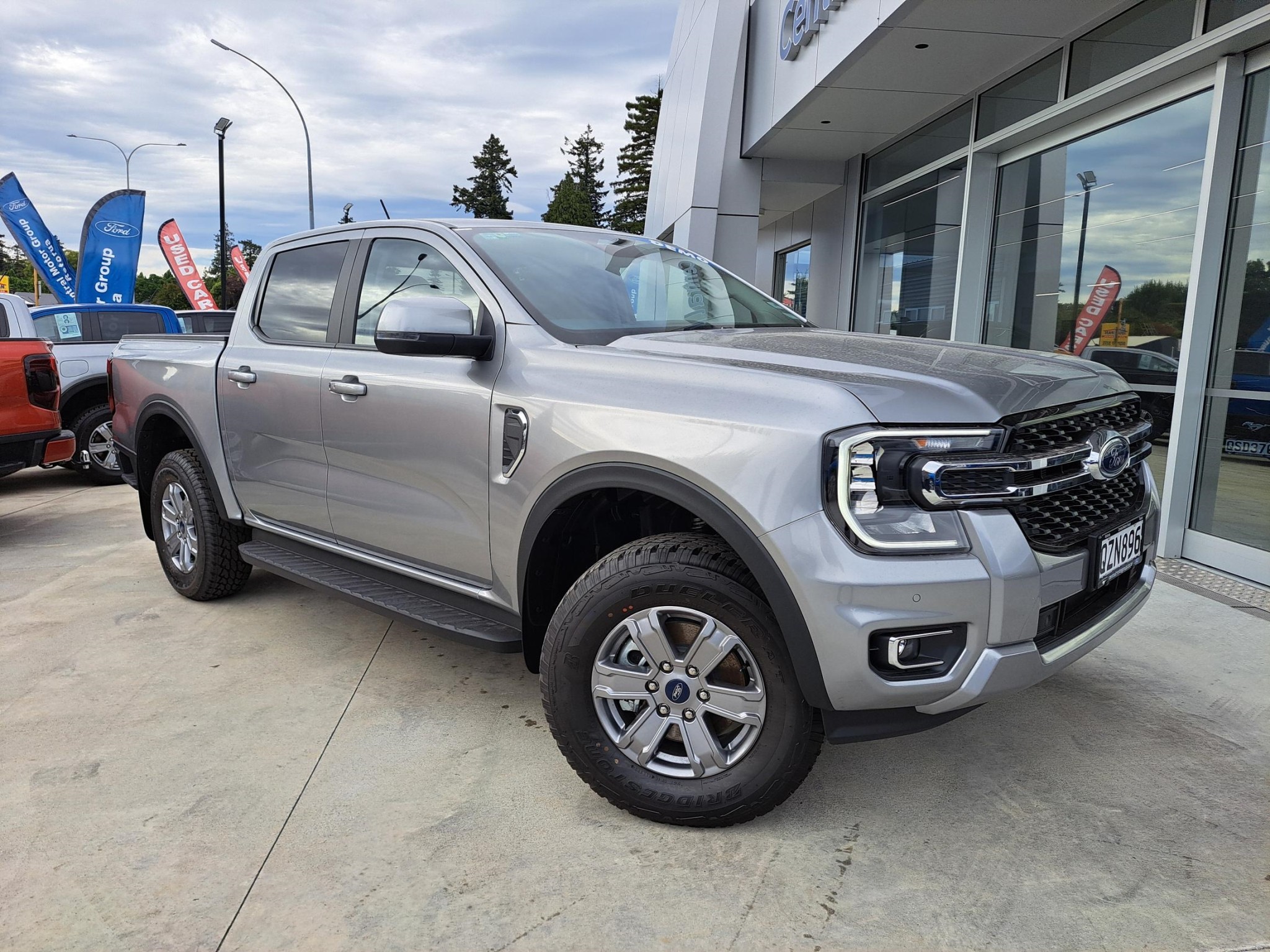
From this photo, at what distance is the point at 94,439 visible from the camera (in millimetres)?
8359

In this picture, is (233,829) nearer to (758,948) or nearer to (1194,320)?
(758,948)

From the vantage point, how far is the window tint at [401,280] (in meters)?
3.21

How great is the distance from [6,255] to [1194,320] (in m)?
125

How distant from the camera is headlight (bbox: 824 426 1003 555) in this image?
6.90ft

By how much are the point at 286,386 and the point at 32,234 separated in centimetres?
2091

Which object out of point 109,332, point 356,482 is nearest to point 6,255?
point 109,332

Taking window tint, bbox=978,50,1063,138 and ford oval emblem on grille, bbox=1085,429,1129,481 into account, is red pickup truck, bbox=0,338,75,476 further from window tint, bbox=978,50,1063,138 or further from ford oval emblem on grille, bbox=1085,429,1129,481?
window tint, bbox=978,50,1063,138

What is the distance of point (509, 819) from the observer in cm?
260

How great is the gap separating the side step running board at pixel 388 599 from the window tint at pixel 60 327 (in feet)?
19.1

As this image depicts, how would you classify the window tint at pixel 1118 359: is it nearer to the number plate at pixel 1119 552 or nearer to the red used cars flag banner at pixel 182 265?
the number plate at pixel 1119 552

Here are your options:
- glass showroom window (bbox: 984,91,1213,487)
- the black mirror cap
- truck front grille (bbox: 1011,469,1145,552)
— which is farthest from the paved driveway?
glass showroom window (bbox: 984,91,1213,487)

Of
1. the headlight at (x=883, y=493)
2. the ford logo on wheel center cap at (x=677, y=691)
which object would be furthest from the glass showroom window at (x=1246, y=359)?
the ford logo on wheel center cap at (x=677, y=691)

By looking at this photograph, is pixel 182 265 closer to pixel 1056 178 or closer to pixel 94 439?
pixel 94 439

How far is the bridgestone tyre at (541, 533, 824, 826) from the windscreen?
2.74 feet
